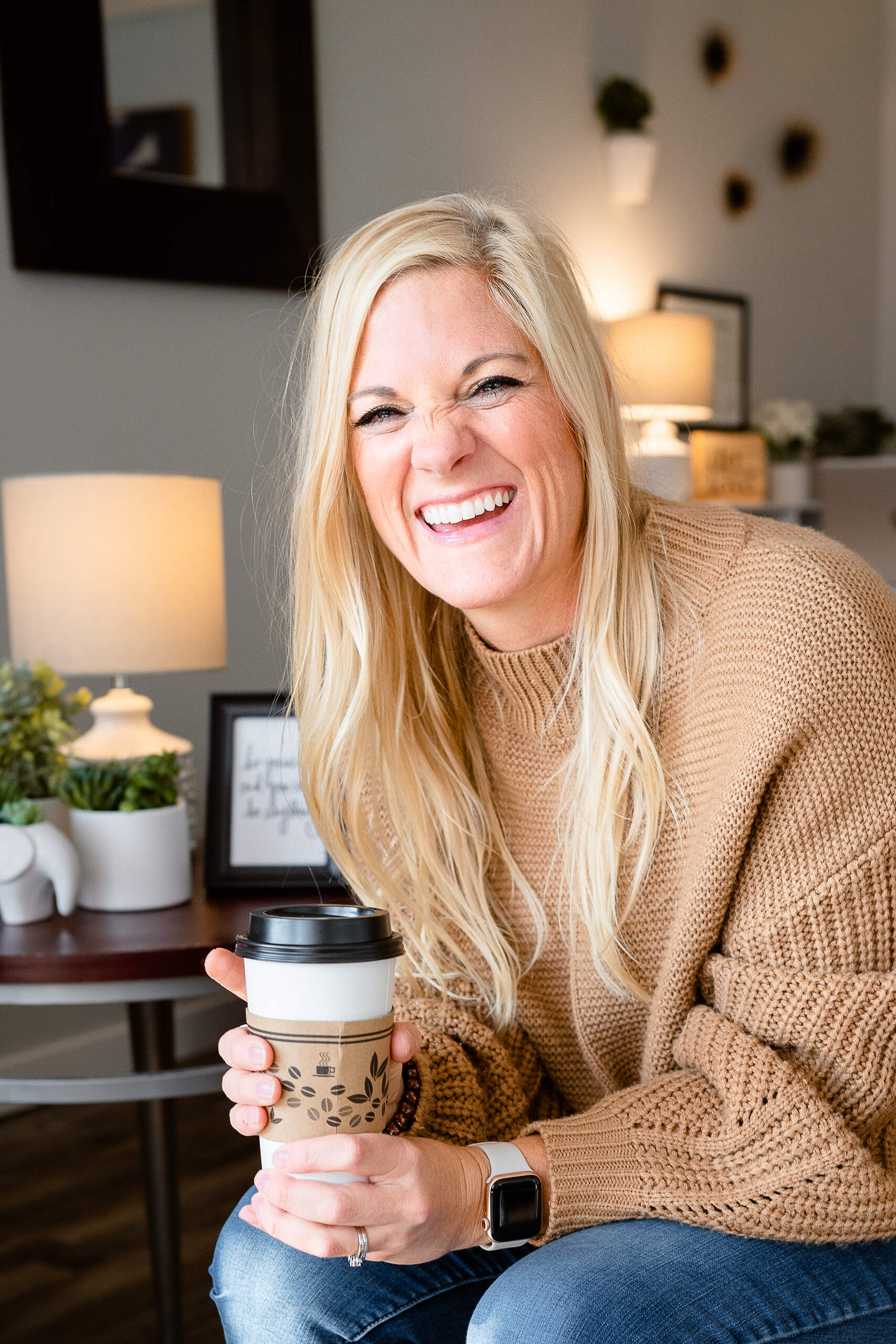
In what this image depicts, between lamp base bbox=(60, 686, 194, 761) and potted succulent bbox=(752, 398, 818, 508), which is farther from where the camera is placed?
potted succulent bbox=(752, 398, 818, 508)

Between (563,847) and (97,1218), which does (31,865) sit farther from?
(97,1218)

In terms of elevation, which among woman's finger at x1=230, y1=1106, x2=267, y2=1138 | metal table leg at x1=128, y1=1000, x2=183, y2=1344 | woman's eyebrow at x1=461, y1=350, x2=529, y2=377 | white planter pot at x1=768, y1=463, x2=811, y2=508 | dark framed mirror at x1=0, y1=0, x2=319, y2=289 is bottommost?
metal table leg at x1=128, y1=1000, x2=183, y2=1344

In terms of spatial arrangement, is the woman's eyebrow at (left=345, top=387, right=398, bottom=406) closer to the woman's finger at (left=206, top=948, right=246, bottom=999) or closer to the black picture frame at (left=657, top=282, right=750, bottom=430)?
the woman's finger at (left=206, top=948, right=246, bottom=999)

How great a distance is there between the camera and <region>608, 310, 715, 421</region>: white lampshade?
11.4 feet

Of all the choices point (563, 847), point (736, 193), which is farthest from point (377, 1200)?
point (736, 193)

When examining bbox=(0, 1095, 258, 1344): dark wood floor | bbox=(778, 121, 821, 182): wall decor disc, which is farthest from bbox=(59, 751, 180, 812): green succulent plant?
bbox=(778, 121, 821, 182): wall decor disc

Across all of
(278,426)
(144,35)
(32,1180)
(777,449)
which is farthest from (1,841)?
(777,449)

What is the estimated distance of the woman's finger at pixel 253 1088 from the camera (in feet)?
2.60

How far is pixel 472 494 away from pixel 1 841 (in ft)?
2.04

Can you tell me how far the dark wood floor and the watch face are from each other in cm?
89

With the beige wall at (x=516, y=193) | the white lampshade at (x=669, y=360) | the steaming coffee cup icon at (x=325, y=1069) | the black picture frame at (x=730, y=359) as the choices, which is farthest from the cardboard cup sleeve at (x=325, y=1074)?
the black picture frame at (x=730, y=359)

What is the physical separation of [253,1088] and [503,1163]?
0.73 feet

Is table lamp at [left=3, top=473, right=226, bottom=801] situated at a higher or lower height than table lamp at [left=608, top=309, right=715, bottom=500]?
lower

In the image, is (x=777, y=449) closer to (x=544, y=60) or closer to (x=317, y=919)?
(x=544, y=60)
